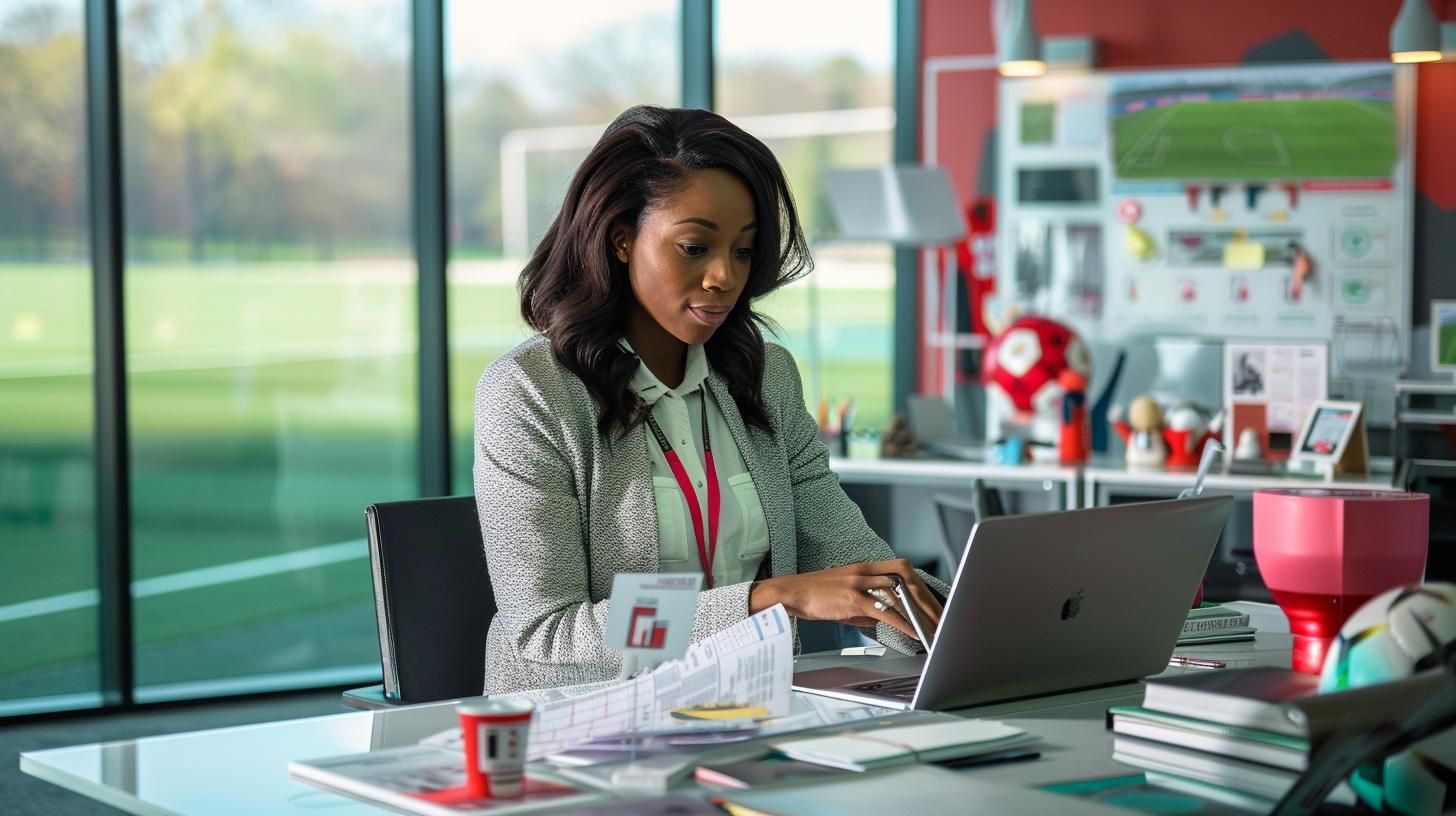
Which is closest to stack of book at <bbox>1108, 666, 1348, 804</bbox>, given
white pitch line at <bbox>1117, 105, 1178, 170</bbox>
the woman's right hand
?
the woman's right hand

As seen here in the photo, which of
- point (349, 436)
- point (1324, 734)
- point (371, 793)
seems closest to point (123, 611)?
point (349, 436)

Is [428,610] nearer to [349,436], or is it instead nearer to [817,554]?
[817,554]

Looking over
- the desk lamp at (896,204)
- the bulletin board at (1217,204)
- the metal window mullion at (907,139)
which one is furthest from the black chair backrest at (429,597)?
the metal window mullion at (907,139)

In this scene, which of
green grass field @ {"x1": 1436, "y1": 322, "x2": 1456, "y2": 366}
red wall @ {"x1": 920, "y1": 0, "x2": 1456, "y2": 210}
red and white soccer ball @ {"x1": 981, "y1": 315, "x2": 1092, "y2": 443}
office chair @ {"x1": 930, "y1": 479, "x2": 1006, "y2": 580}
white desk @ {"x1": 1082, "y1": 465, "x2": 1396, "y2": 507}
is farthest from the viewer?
red wall @ {"x1": 920, "y1": 0, "x2": 1456, "y2": 210}

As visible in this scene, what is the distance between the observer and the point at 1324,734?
1.22 meters

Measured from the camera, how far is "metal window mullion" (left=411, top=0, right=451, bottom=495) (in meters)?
4.95

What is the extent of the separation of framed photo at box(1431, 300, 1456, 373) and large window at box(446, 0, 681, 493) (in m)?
2.80

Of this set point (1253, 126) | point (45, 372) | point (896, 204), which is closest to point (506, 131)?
point (896, 204)

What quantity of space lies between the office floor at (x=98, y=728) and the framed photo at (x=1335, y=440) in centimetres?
266

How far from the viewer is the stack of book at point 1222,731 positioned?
1341 millimetres

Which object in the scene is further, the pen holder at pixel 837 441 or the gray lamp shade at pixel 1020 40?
the gray lamp shade at pixel 1020 40

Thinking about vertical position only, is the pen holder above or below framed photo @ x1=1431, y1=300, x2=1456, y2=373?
below

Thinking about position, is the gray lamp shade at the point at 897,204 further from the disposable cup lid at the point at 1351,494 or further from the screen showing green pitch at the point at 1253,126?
the disposable cup lid at the point at 1351,494

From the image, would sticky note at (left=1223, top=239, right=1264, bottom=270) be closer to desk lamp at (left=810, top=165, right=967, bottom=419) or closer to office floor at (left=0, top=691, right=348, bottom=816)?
desk lamp at (left=810, top=165, right=967, bottom=419)
